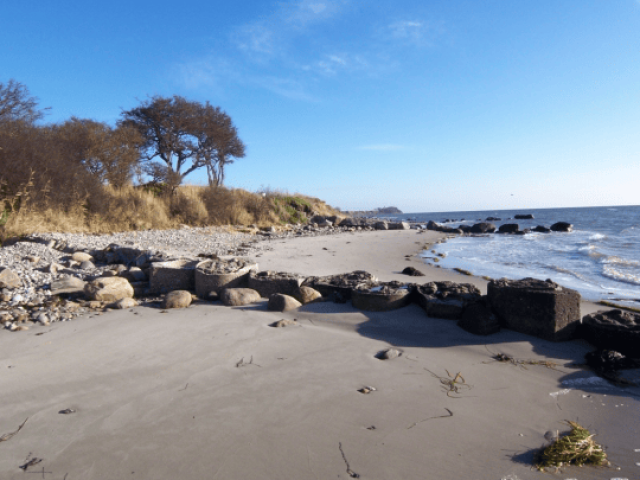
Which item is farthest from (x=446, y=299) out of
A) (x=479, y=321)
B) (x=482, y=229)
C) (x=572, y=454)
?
(x=482, y=229)

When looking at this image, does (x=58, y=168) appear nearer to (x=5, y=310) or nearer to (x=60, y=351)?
(x=5, y=310)

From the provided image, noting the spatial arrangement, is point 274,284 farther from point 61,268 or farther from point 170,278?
point 61,268

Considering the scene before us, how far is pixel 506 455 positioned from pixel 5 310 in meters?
5.58

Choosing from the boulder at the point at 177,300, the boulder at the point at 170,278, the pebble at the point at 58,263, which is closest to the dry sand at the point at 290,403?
the pebble at the point at 58,263

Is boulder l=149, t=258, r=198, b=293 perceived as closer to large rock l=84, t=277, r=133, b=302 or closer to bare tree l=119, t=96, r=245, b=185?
large rock l=84, t=277, r=133, b=302

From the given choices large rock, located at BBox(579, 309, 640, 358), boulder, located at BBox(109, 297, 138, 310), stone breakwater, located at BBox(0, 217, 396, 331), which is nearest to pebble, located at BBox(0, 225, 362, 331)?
stone breakwater, located at BBox(0, 217, 396, 331)

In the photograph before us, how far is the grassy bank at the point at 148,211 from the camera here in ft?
33.2

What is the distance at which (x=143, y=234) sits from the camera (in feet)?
39.2

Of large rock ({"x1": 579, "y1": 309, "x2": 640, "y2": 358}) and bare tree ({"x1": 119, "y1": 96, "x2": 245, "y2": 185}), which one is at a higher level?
bare tree ({"x1": 119, "y1": 96, "x2": 245, "y2": 185})

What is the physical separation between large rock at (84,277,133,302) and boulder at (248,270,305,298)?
1814 mm

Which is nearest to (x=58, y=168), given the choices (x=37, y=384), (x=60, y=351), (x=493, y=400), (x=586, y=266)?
(x=60, y=351)

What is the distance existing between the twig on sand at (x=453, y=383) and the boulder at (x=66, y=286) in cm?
505

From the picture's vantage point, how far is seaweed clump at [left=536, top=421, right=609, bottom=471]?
1.91 meters

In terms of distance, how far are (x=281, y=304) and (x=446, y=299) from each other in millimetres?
2042
